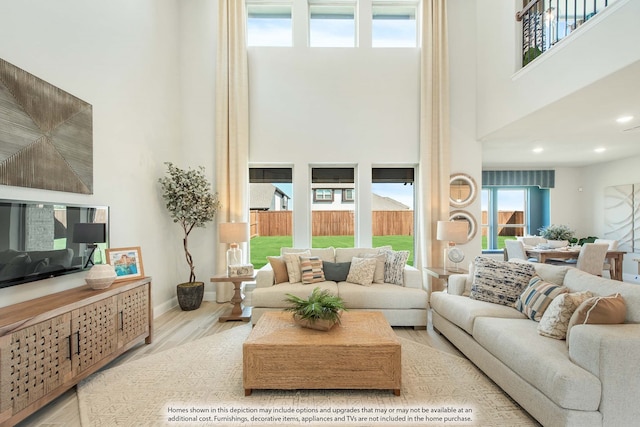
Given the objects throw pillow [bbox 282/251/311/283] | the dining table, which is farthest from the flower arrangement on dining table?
throw pillow [bbox 282/251/311/283]

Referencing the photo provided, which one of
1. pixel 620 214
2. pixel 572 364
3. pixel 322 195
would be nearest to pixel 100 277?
pixel 322 195

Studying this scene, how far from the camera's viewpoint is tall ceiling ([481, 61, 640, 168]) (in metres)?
2.98

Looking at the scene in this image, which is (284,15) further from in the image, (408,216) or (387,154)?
(408,216)

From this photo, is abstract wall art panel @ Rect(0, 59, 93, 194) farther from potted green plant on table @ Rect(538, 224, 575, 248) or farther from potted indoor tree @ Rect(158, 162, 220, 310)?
potted green plant on table @ Rect(538, 224, 575, 248)

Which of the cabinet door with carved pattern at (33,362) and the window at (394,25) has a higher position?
the window at (394,25)

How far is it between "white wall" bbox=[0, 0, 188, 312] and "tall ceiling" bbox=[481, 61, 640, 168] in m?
4.90

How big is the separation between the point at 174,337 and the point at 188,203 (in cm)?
172

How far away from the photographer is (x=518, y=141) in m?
4.90

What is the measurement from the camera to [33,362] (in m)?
1.90

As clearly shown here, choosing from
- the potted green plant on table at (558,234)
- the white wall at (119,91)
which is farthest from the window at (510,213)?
the white wall at (119,91)

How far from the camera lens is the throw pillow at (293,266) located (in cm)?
394

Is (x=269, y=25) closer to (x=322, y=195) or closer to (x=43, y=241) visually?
(x=322, y=195)

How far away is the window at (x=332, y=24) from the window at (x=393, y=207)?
228 centimetres

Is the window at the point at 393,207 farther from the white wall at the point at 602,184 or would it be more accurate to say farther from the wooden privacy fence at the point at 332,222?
the white wall at the point at 602,184
